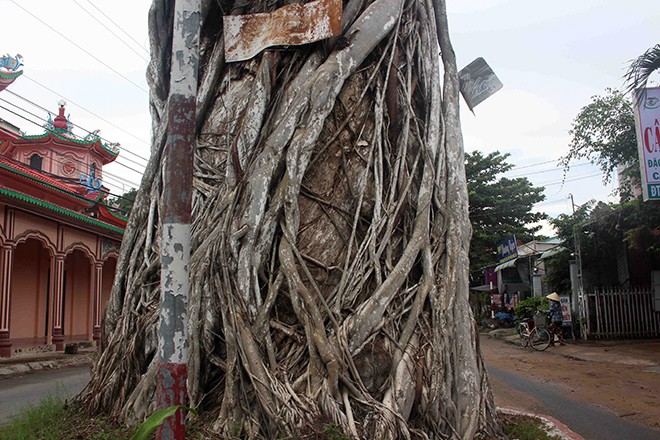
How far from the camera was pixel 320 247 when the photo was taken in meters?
4.37

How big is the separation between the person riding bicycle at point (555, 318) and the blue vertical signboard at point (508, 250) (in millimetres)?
6567

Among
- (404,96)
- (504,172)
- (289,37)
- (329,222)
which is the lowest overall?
(329,222)

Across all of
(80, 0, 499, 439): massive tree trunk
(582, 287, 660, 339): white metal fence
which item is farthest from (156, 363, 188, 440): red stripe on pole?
(582, 287, 660, 339): white metal fence

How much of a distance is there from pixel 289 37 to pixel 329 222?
1.45m

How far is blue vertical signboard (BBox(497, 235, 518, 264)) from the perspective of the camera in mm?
23578

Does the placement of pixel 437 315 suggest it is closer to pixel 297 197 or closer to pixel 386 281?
pixel 386 281

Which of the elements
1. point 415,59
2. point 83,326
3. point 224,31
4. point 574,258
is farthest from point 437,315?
point 83,326

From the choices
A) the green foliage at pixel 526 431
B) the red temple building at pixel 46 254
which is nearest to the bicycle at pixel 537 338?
the green foliage at pixel 526 431

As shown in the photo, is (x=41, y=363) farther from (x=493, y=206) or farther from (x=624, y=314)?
(x=493, y=206)

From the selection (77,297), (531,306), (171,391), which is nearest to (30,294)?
(77,297)

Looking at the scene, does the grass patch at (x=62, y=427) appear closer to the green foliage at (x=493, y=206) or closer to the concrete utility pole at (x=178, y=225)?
the concrete utility pole at (x=178, y=225)

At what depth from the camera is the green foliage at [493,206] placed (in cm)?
2800

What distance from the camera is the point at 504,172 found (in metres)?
29.2

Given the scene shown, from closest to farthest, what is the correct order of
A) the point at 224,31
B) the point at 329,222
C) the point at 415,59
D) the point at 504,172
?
the point at 329,222 → the point at 224,31 → the point at 415,59 → the point at 504,172
